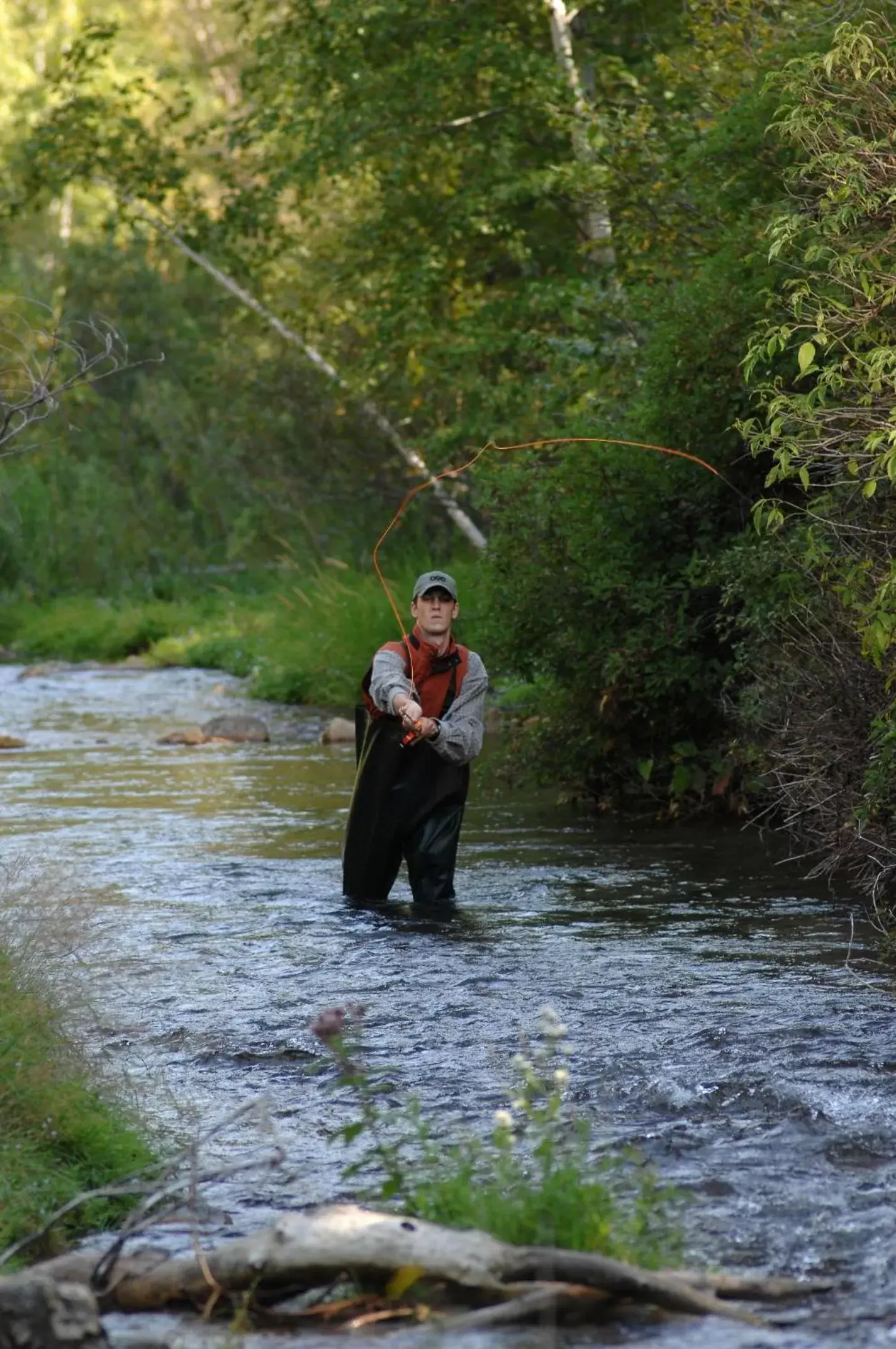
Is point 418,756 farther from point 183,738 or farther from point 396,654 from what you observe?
point 183,738

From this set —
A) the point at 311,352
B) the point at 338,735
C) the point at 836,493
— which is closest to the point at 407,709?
the point at 836,493

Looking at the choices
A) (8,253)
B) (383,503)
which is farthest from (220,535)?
(8,253)

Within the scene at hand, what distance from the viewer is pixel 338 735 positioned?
1800 centimetres

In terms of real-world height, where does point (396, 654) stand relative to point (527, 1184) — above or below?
above

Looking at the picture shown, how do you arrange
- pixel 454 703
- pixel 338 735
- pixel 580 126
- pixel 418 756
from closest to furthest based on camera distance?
pixel 454 703, pixel 418 756, pixel 580 126, pixel 338 735

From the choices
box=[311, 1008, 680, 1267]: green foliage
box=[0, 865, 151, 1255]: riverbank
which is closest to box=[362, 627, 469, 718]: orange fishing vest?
box=[0, 865, 151, 1255]: riverbank

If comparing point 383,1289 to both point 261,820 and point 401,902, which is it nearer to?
point 401,902

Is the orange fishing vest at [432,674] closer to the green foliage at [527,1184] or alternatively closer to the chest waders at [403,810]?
the chest waders at [403,810]

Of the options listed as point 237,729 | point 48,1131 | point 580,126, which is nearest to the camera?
point 48,1131

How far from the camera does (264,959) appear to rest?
882 centimetres

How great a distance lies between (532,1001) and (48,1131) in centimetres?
277

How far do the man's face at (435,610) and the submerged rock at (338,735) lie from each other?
8141 mm

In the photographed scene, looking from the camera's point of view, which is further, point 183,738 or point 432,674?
point 183,738

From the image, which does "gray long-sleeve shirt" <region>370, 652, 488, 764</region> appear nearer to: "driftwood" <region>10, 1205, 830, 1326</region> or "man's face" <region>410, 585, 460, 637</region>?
"man's face" <region>410, 585, 460, 637</region>
